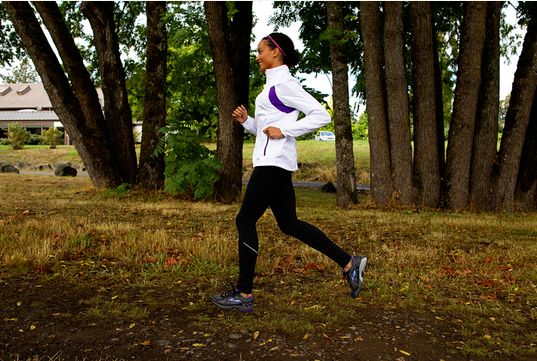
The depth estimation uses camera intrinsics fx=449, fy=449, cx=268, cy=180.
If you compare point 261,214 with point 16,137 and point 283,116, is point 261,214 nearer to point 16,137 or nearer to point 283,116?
point 283,116

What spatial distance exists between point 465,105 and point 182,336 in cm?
877

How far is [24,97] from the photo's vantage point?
6556 cm

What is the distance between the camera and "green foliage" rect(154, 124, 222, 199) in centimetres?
1049

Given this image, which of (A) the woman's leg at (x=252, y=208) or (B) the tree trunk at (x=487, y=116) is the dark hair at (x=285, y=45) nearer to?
(A) the woman's leg at (x=252, y=208)

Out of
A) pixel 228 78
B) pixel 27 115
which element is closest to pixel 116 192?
pixel 228 78

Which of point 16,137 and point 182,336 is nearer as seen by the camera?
point 182,336

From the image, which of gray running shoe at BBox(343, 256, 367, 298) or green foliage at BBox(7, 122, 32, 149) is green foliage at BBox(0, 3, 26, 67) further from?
green foliage at BBox(7, 122, 32, 149)

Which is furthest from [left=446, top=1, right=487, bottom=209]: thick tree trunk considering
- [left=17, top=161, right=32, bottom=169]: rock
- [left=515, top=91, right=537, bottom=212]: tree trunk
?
[left=17, top=161, right=32, bottom=169]: rock

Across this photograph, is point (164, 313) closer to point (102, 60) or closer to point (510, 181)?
point (510, 181)

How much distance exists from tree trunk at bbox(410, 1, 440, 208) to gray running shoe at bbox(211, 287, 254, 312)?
7.51 m

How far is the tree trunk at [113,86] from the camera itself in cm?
1254

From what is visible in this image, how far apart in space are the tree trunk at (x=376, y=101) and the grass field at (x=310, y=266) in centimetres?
199

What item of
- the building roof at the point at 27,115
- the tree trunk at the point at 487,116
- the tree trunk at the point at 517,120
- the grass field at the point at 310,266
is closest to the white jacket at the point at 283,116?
the grass field at the point at 310,266

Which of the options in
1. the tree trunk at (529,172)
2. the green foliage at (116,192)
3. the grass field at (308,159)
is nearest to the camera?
the tree trunk at (529,172)
